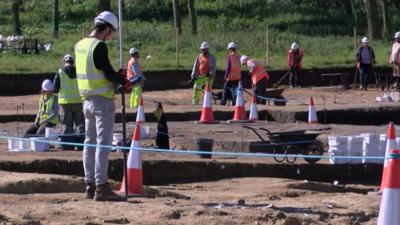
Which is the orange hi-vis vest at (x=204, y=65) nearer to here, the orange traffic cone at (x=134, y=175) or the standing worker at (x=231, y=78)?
the standing worker at (x=231, y=78)

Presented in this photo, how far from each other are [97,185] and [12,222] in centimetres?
186

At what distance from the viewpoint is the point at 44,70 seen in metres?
39.7

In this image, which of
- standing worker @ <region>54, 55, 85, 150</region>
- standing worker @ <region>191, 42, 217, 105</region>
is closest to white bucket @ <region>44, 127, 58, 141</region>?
standing worker @ <region>54, 55, 85, 150</region>

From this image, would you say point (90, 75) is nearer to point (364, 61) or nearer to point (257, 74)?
point (257, 74)

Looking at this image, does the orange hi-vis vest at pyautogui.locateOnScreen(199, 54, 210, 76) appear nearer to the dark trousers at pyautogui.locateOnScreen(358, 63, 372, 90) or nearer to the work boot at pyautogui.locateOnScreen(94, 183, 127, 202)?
the dark trousers at pyautogui.locateOnScreen(358, 63, 372, 90)

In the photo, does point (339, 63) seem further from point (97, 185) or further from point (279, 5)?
point (97, 185)

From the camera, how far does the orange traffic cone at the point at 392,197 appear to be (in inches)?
373

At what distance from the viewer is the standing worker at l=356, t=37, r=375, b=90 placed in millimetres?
38156

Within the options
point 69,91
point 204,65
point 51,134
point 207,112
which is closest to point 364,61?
point 204,65

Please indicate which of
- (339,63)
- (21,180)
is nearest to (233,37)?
(339,63)

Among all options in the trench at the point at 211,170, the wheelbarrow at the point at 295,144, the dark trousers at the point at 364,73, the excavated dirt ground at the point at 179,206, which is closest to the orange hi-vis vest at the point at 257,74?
the wheelbarrow at the point at 295,144

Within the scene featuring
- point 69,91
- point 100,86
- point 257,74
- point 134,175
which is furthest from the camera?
point 257,74

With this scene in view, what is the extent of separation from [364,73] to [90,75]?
2716 centimetres

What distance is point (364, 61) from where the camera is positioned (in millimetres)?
38594
